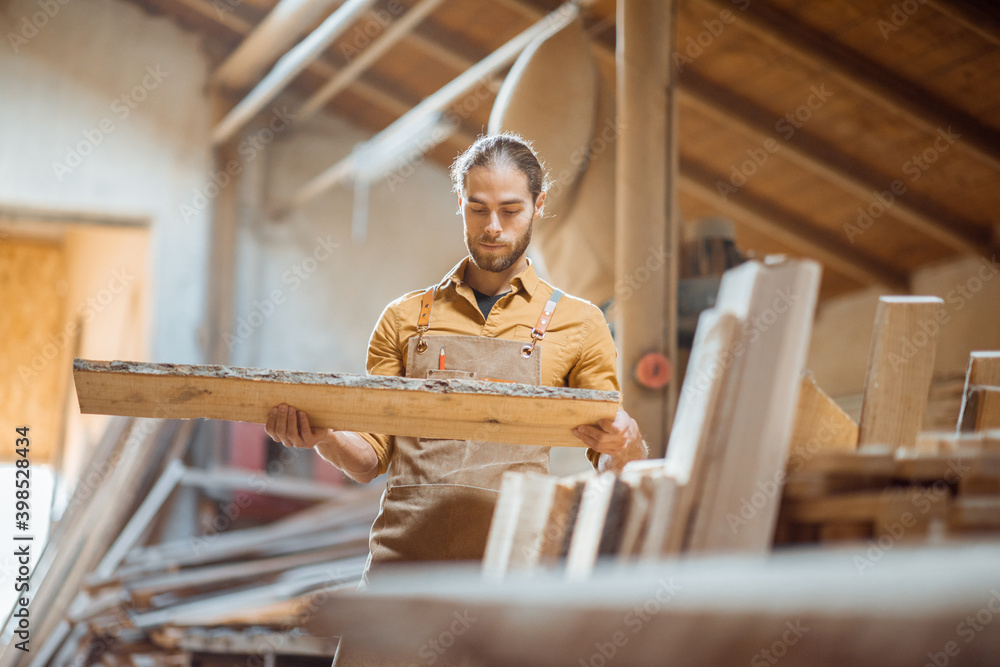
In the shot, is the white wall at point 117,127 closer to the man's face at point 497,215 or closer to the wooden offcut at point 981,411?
the man's face at point 497,215

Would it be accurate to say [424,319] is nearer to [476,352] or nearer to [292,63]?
[476,352]

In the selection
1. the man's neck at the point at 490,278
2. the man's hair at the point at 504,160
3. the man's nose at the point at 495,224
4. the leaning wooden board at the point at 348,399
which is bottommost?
the leaning wooden board at the point at 348,399

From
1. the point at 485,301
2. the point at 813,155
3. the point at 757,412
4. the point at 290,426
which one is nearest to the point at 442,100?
the point at 813,155

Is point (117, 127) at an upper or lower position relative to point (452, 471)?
upper

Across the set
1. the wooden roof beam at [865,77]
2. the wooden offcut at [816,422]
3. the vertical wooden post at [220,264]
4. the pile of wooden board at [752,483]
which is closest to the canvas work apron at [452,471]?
the pile of wooden board at [752,483]

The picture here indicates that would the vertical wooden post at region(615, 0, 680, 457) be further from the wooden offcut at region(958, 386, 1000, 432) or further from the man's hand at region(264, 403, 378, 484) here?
the wooden offcut at region(958, 386, 1000, 432)

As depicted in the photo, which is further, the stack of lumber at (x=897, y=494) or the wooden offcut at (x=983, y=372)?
the wooden offcut at (x=983, y=372)

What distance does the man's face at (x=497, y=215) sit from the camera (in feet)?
6.66

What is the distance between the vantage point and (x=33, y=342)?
997cm

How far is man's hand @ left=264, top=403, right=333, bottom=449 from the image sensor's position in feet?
5.77

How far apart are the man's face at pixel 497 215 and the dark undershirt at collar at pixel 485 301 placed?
0.09 meters

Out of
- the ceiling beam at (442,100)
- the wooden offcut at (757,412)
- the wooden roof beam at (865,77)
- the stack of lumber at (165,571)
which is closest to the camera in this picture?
the wooden offcut at (757,412)

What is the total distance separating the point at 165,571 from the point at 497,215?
14.5 ft

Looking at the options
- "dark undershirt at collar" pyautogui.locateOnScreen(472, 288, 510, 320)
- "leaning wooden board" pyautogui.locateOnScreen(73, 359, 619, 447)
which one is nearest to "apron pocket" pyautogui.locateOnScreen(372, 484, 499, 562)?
"leaning wooden board" pyautogui.locateOnScreen(73, 359, 619, 447)
